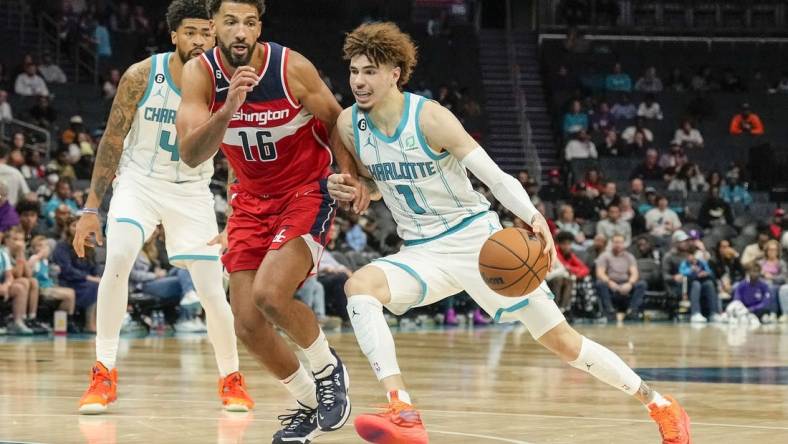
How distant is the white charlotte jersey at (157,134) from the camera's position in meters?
A: 7.52

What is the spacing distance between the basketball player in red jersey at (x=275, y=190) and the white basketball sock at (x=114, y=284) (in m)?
1.13

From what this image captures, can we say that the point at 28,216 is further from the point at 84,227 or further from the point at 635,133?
the point at 635,133

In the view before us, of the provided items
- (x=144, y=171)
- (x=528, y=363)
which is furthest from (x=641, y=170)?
(x=144, y=171)

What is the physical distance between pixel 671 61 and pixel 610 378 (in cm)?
2473

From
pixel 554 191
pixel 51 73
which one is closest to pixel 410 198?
pixel 554 191

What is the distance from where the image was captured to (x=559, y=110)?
2691 centimetres

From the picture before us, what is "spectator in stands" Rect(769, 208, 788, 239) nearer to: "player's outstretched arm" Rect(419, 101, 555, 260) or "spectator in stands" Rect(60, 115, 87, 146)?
"spectator in stands" Rect(60, 115, 87, 146)

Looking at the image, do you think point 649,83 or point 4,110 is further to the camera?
point 649,83

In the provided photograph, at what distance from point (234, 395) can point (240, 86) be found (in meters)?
2.29

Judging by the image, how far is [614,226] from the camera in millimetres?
20141

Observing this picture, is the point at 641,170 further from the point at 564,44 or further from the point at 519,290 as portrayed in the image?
the point at 519,290

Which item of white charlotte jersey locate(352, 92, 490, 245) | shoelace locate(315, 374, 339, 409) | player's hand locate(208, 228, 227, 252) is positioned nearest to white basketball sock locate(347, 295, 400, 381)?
shoelace locate(315, 374, 339, 409)

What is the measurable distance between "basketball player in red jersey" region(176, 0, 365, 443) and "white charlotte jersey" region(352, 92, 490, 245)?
182 millimetres

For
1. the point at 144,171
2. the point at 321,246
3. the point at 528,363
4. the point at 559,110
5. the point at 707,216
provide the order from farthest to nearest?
the point at 559,110, the point at 707,216, the point at 528,363, the point at 144,171, the point at 321,246
